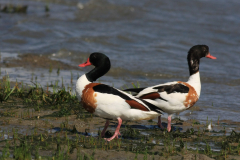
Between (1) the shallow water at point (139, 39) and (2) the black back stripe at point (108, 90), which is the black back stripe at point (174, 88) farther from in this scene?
(1) the shallow water at point (139, 39)

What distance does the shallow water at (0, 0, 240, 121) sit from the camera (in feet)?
32.6

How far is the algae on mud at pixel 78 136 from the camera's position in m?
4.60

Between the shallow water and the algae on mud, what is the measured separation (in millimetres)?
1590

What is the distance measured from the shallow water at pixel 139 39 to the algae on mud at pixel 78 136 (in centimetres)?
159

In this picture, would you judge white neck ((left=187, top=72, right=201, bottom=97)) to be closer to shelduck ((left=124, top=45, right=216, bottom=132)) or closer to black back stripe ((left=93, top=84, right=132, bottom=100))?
shelduck ((left=124, top=45, right=216, bottom=132))

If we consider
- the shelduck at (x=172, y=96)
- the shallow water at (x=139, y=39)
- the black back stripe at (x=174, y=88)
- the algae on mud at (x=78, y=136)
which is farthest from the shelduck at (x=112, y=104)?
the shallow water at (x=139, y=39)

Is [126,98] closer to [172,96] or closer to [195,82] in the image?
[172,96]

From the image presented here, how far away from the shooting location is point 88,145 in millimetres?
4828

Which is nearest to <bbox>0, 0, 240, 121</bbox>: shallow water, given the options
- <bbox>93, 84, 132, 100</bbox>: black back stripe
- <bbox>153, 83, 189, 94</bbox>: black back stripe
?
<bbox>153, 83, 189, 94</bbox>: black back stripe

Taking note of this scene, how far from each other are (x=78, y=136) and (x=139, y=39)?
9.98 metres

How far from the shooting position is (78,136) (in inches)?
207

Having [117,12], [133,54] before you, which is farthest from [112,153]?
[117,12]

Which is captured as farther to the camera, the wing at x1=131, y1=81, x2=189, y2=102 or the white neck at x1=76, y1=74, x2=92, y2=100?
the wing at x1=131, y1=81, x2=189, y2=102

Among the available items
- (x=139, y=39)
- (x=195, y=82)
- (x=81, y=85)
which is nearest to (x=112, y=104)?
(x=81, y=85)
